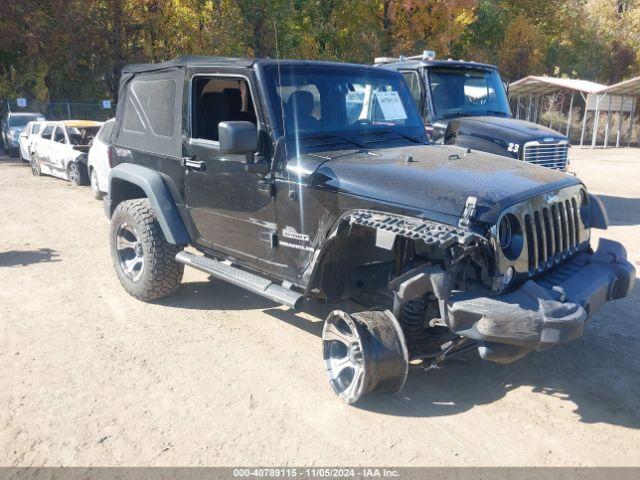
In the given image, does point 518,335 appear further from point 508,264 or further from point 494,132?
point 494,132

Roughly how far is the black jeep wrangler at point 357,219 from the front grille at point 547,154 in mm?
3653

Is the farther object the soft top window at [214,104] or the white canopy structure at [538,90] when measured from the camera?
the white canopy structure at [538,90]

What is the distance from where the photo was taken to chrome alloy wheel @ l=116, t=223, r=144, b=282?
5.38m

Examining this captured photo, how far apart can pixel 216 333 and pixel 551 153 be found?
5.98 meters

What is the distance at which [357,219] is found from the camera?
133 inches

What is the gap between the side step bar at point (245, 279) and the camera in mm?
3959

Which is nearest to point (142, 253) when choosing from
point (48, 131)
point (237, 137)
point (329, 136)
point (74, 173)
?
point (237, 137)

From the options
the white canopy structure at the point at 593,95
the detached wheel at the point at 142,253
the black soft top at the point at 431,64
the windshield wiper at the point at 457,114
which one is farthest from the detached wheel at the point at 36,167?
the white canopy structure at the point at 593,95

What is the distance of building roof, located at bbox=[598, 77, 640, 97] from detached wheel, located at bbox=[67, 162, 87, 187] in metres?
21.4

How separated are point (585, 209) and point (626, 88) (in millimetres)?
24287

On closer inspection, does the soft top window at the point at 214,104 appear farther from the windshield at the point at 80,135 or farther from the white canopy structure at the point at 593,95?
the white canopy structure at the point at 593,95

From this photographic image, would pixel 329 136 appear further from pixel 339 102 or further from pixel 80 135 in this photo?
pixel 80 135

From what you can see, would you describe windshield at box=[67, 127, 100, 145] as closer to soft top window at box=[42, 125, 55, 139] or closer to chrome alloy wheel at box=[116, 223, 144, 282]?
soft top window at box=[42, 125, 55, 139]

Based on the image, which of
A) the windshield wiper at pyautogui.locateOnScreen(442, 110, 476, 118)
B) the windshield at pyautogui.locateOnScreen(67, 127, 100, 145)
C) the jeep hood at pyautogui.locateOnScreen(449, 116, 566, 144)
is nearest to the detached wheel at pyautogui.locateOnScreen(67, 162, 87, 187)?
the windshield at pyautogui.locateOnScreen(67, 127, 100, 145)
